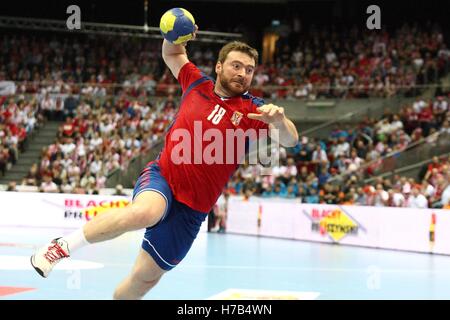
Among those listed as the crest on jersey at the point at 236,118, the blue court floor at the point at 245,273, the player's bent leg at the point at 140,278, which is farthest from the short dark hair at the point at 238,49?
the blue court floor at the point at 245,273

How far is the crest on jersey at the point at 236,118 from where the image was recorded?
625 centimetres

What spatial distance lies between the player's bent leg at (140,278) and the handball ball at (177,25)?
84.7 inches

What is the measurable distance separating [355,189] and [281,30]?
58.0ft

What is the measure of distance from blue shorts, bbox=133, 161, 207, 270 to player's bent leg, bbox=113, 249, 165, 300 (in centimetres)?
7

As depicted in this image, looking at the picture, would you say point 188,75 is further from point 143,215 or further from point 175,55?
point 143,215

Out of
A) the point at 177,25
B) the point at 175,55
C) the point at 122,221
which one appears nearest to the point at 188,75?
the point at 175,55

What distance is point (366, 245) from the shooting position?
723 inches

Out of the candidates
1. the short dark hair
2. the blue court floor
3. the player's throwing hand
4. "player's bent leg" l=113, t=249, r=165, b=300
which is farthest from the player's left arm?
the blue court floor

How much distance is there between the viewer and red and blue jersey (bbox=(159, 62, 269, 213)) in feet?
19.9

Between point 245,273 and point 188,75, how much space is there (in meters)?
5.97

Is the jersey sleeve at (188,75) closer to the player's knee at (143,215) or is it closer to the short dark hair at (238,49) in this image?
the short dark hair at (238,49)

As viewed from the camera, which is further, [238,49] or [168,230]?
[238,49]

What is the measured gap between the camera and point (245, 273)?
11.9 meters

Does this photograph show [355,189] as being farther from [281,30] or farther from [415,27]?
[281,30]
